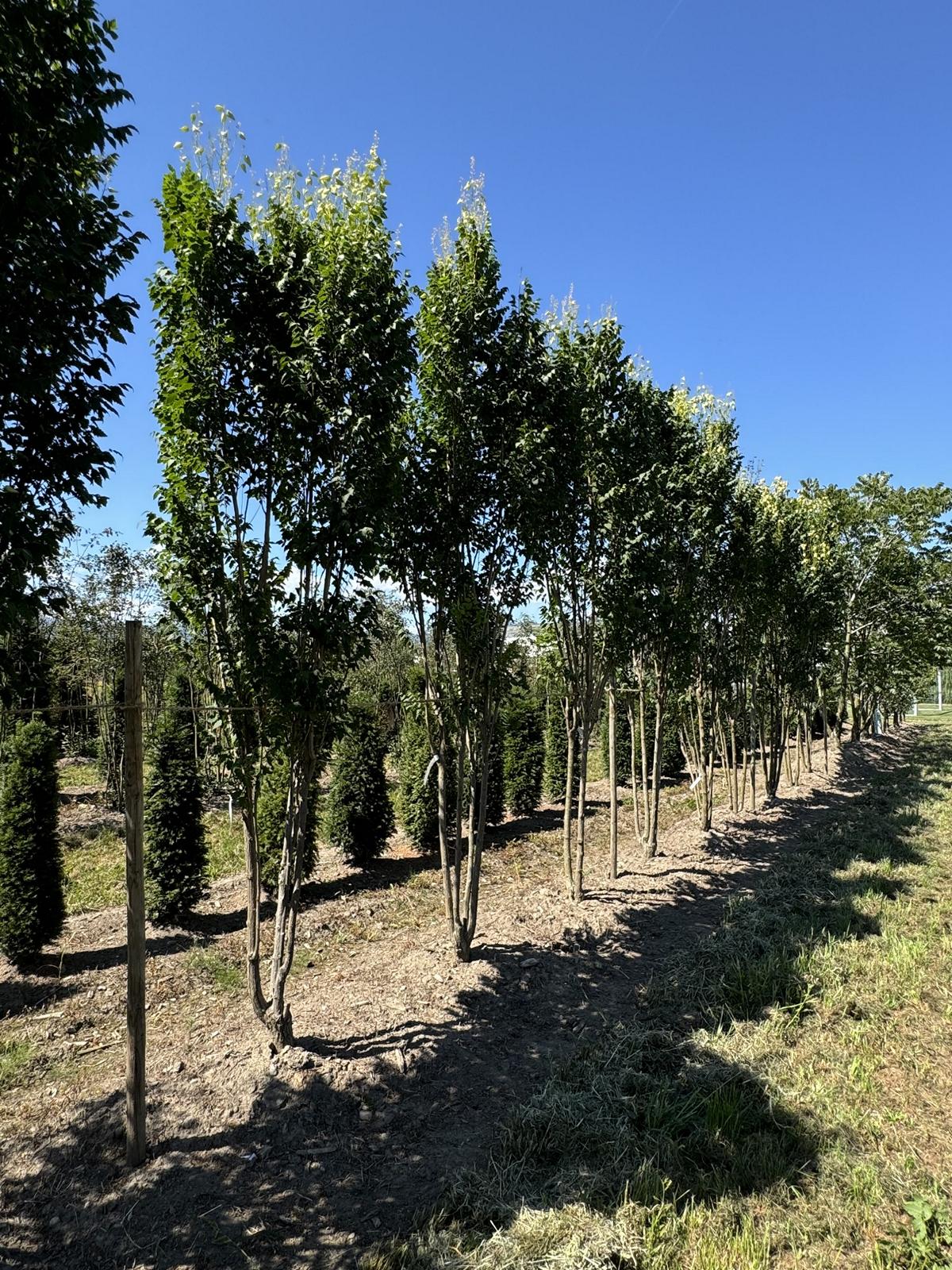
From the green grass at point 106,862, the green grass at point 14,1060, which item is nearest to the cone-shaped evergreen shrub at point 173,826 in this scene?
the green grass at point 106,862

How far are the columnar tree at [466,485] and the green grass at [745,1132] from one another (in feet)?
6.82

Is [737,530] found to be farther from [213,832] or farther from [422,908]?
[213,832]

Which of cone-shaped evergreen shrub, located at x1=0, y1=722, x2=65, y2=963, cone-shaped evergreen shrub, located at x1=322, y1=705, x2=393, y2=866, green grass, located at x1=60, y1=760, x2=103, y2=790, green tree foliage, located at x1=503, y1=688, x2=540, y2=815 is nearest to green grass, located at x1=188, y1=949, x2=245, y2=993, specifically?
cone-shaped evergreen shrub, located at x1=0, y1=722, x2=65, y2=963

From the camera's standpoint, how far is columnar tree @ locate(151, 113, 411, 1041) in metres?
4.15

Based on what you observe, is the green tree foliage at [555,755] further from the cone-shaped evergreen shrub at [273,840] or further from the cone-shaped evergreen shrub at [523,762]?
the cone-shaped evergreen shrub at [273,840]

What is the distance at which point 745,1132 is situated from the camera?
3.88m

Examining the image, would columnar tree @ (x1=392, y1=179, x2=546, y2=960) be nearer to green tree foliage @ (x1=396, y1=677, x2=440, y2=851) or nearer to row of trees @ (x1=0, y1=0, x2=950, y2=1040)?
row of trees @ (x1=0, y1=0, x2=950, y2=1040)

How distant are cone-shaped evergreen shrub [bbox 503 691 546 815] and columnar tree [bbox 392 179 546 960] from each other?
27.5ft

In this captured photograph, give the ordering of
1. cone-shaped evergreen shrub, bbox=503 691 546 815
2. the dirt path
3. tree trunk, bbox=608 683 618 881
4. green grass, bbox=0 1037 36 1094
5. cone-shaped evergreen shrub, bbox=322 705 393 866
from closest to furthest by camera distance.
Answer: the dirt path < green grass, bbox=0 1037 36 1094 < tree trunk, bbox=608 683 618 881 < cone-shaped evergreen shrub, bbox=322 705 393 866 < cone-shaped evergreen shrub, bbox=503 691 546 815

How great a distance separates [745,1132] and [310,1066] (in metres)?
2.77

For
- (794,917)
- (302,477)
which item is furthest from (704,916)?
(302,477)

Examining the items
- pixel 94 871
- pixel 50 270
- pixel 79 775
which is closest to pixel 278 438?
pixel 50 270

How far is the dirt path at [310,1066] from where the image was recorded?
336 centimetres

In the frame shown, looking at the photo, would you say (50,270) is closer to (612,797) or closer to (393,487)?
(393,487)
